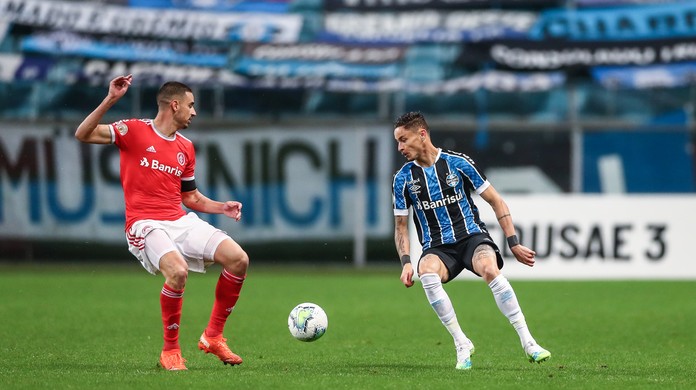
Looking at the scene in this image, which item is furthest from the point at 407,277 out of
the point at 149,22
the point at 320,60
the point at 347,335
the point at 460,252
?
the point at 149,22

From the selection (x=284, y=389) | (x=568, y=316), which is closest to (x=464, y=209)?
(x=284, y=389)

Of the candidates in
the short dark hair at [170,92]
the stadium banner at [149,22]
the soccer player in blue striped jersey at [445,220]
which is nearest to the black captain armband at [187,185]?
the short dark hair at [170,92]

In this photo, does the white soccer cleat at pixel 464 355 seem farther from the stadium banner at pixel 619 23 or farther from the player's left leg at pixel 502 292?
the stadium banner at pixel 619 23

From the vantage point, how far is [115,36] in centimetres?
2338

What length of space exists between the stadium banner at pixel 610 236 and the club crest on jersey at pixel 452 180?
355 inches

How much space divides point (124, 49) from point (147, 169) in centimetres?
1459

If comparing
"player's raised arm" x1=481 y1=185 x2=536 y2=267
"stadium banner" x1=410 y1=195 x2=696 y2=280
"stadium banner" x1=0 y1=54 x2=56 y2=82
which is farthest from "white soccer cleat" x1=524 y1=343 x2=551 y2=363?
"stadium banner" x1=0 y1=54 x2=56 y2=82

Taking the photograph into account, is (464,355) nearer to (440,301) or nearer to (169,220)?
(440,301)

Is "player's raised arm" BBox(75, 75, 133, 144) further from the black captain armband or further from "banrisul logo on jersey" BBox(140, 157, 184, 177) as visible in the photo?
the black captain armband

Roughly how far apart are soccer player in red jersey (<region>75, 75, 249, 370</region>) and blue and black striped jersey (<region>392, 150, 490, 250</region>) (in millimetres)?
1331

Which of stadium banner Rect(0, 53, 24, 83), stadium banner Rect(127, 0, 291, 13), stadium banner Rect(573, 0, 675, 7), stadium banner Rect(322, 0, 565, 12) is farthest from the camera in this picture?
stadium banner Rect(322, 0, 565, 12)

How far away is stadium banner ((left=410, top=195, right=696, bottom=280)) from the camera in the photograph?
716 inches

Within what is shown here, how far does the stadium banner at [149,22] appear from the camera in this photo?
2352 cm

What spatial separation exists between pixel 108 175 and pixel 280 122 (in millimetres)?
2955
